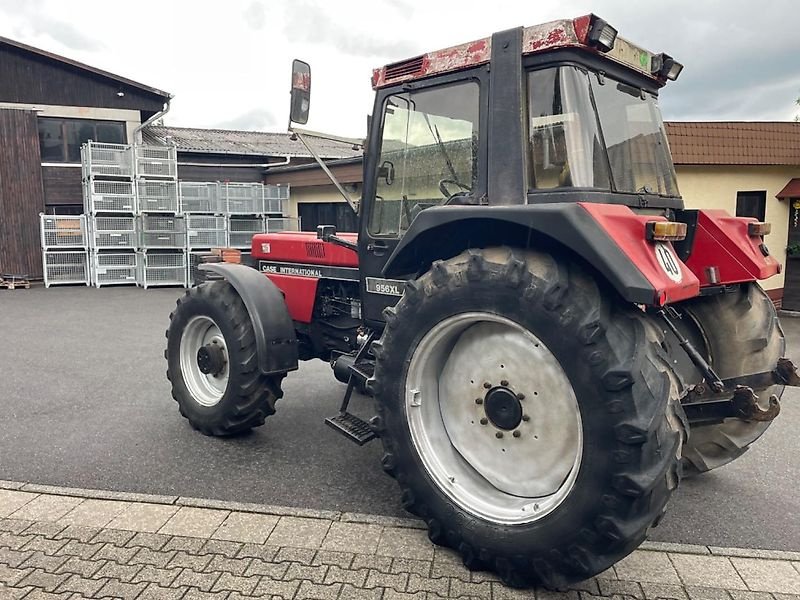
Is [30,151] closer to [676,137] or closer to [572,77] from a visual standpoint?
[676,137]

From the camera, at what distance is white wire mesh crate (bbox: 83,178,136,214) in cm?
1460

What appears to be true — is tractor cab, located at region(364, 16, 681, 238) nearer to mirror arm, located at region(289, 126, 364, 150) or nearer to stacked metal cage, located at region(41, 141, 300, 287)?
mirror arm, located at region(289, 126, 364, 150)

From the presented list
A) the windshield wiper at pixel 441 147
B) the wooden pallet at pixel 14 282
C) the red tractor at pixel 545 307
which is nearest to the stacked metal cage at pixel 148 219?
the wooden pallet at pixel 14 282

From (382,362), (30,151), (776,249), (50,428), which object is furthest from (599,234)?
(30,151)

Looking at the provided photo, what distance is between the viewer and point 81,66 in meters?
17.0

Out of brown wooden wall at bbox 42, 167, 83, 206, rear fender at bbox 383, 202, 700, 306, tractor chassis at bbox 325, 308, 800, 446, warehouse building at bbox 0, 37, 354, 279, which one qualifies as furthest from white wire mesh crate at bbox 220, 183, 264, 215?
rear fender at bbox 383, 202, 700, 306

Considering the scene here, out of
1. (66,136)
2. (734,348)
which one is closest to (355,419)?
(734,348)

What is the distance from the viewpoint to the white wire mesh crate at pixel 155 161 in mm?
14750

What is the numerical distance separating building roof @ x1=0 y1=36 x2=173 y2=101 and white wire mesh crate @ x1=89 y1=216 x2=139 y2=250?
4.96 metres

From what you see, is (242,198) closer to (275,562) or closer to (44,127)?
(44,127)

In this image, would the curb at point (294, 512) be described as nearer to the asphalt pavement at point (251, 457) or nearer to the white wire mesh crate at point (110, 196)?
the asphalt pavement at point (251, 457)

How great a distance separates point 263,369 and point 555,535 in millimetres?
2314

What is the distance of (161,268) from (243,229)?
7.00 feet

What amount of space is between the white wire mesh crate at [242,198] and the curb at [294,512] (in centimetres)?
1175
